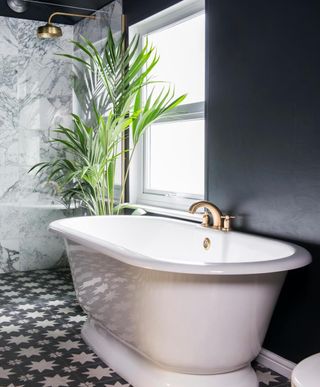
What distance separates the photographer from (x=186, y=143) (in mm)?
3988

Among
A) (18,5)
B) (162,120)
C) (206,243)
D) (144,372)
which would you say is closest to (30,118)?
(18,5)

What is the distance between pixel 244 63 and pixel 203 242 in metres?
0.98

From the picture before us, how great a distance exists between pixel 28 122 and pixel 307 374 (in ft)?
11.4

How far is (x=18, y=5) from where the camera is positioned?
4.22 meters

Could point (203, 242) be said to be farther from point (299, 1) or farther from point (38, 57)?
point (38, 57)

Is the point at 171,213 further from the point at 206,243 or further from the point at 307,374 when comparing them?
the point at 307,374

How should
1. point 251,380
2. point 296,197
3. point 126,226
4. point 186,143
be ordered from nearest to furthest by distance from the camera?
point 251,380 → point 296,197 → point 126,226 → point 186,143

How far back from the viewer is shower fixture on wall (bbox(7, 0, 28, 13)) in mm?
4203

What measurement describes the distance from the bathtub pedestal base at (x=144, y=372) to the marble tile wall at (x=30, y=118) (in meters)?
1.66

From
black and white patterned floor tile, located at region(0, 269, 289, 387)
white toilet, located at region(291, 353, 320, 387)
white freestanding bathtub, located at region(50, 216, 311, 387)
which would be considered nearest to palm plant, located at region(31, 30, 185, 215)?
black and white patterned floor tile, located at region(0, 269, 289, 387)

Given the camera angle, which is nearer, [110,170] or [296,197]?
[296,197]

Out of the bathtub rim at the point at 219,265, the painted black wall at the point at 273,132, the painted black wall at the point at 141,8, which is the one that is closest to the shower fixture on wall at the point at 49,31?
the painted black wall at the point at 141,8

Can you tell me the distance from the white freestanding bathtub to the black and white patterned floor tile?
0.13 m

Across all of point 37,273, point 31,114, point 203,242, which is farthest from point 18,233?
point 203,242
